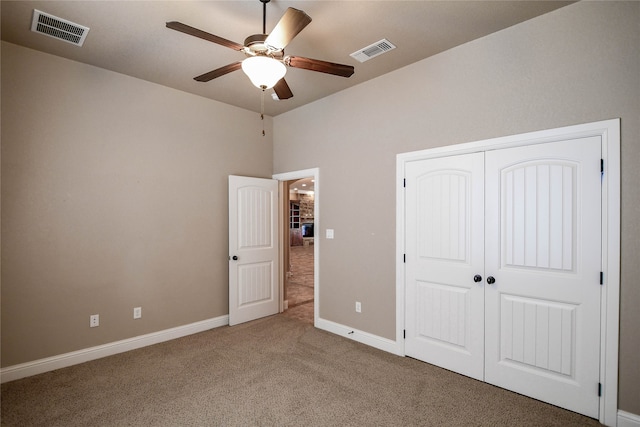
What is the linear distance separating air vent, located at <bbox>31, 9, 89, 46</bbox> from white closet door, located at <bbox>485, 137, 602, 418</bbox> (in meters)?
3.60

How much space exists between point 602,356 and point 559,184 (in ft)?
4.09

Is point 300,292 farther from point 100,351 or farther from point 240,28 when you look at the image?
→ point 240,28

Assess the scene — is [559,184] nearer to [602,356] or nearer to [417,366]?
[602,356]

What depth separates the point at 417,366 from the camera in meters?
3.05

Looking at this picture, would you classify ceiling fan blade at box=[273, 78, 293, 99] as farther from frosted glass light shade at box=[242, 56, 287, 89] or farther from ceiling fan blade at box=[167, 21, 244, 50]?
ceiling fan blade at box=[167, 21, 244, 50]

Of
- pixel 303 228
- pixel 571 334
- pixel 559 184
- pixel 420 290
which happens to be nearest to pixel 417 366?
pixel 420 290

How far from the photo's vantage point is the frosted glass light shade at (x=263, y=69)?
6.80 ft

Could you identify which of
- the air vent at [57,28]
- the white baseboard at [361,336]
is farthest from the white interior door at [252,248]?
the air vent at [57,28]

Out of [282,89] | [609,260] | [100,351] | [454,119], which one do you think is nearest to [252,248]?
[100,351]

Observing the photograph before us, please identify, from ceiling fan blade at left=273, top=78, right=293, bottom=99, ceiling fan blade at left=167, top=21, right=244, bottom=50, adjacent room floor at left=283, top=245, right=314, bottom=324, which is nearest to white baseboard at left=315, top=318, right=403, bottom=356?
adjacent room floor at left=283, top=245, right=314, bottom=324

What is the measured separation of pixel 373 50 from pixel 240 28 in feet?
3.92

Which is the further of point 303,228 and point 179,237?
point 303,228

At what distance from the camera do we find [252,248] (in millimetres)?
4426

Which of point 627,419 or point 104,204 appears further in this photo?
point 104,204
